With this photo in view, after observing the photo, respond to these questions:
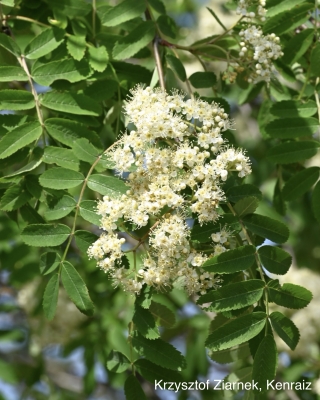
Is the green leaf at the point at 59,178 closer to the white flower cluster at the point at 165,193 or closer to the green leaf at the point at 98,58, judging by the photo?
the white flower cluster at the point at 165,193

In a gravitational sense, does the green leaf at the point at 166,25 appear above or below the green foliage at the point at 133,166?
above

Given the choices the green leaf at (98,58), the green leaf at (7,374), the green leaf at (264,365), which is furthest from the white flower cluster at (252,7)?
the green leaf at (7,374)

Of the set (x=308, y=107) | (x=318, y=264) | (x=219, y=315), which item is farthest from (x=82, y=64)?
(x=318, y=264)

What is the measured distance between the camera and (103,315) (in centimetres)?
389

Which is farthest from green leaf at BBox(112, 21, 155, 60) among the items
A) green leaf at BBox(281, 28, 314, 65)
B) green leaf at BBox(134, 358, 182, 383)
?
green leaf at BBox(134, 358, 182, 383)

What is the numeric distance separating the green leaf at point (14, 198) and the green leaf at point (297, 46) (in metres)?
1.25

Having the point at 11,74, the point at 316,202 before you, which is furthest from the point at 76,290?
the point at 316,202

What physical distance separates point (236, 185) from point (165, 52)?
79 cm

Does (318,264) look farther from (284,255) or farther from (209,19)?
(284,255)

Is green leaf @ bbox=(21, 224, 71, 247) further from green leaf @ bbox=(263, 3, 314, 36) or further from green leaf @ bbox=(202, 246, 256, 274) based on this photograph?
green leaf @ bbox=(263, 3, 314, 36)

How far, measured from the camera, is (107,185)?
2.19 m

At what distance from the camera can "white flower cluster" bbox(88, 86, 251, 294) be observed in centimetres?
196

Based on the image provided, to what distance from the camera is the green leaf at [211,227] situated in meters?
2.03

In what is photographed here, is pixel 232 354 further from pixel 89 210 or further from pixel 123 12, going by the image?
pixel 123 12
